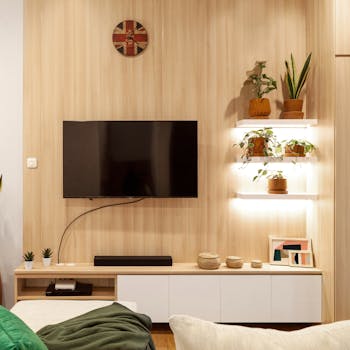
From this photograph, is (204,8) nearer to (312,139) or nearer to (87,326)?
(312,139)

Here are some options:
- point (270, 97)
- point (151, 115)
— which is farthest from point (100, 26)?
point (270, 97)

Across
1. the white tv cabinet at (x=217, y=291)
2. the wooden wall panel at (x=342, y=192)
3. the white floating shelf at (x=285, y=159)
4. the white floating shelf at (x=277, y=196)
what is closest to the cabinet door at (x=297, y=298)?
the white tv cabinet at (x=217, y=291)

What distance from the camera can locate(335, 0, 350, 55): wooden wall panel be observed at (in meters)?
3.70

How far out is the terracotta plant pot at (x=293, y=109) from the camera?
4133mm

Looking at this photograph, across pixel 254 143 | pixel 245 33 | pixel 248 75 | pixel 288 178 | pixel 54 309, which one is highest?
pixel 245 33

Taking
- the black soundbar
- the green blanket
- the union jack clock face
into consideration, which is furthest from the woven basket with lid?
the union jack clock face

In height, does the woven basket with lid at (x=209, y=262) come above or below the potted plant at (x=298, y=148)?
below

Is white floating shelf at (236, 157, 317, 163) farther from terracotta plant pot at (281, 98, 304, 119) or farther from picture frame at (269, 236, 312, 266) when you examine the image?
picture frame at (269, 236, 312, 266)

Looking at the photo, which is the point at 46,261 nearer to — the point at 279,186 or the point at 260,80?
the point at 279,186

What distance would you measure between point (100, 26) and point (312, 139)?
2121 mm

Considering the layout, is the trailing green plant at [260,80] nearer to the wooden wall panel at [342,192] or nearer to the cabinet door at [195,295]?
the wooden wall panel at [342,192]

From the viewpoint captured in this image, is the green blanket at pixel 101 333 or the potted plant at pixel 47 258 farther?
the potted plant at pixel 47 258

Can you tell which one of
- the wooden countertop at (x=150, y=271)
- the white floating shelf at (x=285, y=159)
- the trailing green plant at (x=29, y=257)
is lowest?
the wooden countertop at (x=150, y=271)

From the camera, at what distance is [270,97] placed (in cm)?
434
